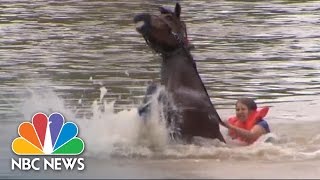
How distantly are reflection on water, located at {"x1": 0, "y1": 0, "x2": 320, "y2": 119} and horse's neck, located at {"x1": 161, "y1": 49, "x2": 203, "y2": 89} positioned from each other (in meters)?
2.28

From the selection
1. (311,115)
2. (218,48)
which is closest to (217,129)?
(311,115)

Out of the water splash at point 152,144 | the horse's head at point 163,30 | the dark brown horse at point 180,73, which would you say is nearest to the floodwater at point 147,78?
the water splash at point 152,144

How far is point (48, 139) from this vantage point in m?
7.45

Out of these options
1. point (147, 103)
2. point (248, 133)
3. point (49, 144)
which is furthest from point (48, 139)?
point (248, 133)

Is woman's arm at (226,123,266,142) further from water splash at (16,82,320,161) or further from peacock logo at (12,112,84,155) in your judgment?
peacock logo at (12,112,84,155)

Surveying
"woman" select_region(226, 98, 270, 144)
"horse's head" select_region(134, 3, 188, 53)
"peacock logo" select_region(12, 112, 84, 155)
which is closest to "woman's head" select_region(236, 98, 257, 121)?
"woman" select_region(226, 98, 270, 144)

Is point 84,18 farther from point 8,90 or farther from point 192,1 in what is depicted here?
point 8,90

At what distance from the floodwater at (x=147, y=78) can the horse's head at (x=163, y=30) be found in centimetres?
75

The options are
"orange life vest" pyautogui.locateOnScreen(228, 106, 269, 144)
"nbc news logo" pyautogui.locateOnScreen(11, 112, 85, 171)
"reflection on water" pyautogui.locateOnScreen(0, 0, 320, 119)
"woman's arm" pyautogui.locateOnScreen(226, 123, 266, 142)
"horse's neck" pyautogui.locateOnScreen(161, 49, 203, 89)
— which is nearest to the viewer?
"nbc news logo" pyautogui.locateOnScreen(11, 112, 85, 171)

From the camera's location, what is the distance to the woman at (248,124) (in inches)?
351

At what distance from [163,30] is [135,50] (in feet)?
22.7

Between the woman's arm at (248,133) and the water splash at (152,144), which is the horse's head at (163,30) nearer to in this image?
the water splash at (152,144)

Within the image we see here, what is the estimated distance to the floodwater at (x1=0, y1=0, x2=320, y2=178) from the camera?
27.1ft

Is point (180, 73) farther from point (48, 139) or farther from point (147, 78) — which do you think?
point (147, 78)
